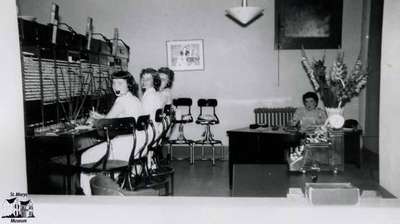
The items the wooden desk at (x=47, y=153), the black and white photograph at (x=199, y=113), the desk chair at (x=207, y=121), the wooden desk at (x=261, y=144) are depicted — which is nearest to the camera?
the black and white photograph at (x=199, y=113)

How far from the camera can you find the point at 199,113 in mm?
7246

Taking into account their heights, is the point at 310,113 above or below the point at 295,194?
above

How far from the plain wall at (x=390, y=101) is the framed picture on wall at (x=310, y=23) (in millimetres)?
4740

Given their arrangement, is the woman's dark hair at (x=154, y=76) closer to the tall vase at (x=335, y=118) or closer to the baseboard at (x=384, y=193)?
the tall vase at (x=335, y=118)

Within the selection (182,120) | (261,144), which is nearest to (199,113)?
(182,120)

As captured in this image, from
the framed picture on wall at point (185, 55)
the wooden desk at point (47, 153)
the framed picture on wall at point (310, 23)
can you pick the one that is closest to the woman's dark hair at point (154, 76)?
the framed picture on wall at point (185, 55)

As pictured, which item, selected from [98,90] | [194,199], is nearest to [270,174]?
[194,199]

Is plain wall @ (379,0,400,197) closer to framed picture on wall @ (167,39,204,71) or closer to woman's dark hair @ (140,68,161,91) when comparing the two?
woman's dark hair @ (140,68,161,91)

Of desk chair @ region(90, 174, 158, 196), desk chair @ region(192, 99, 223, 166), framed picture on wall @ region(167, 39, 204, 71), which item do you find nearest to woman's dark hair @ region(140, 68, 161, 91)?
desk chair @ region(192, 99, 223, 166)

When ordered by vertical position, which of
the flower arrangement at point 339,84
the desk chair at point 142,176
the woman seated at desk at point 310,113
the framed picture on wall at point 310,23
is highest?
the framed picture on wall at point 310,23

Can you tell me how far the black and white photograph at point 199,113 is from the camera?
1832mm

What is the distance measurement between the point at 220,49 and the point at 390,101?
5.03 meters

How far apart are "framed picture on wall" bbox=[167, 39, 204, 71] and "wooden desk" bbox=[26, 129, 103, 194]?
388 cm

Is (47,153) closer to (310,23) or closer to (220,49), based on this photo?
(220,49)
